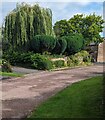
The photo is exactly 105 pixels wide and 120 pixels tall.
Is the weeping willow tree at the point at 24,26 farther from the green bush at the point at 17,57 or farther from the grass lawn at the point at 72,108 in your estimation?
the grass lawn at the point at 72,108

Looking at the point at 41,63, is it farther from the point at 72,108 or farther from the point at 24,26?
the point at 72,108

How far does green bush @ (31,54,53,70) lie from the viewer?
29672 mm

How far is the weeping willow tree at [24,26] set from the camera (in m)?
33.7

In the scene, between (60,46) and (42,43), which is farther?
(60,46)

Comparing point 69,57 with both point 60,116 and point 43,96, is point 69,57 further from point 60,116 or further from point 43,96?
point 60,116

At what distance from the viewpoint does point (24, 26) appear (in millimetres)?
33656

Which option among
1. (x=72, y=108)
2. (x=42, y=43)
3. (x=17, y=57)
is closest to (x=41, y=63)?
(x=17, y=57)

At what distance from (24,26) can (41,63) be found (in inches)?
227

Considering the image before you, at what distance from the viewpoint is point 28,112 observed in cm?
972

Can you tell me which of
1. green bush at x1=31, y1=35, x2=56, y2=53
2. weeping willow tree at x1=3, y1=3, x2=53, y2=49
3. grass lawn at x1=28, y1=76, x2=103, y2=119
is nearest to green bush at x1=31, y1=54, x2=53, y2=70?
green bush at x1=31, y1=35, x2=56, y2=53

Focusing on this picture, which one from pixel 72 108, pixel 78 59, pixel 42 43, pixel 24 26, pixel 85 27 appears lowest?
pixel 72 108

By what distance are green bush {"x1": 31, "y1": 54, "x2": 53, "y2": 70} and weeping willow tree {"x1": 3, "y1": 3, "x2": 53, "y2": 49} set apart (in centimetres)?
343

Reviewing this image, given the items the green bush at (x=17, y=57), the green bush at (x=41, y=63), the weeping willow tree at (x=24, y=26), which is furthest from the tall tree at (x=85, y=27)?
the green bush at (x=41, y=63)

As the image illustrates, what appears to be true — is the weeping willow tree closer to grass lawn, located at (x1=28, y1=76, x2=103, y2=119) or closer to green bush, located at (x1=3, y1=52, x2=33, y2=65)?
green bush, located at (x1=3, y1=52, x2=33, y2=65)
